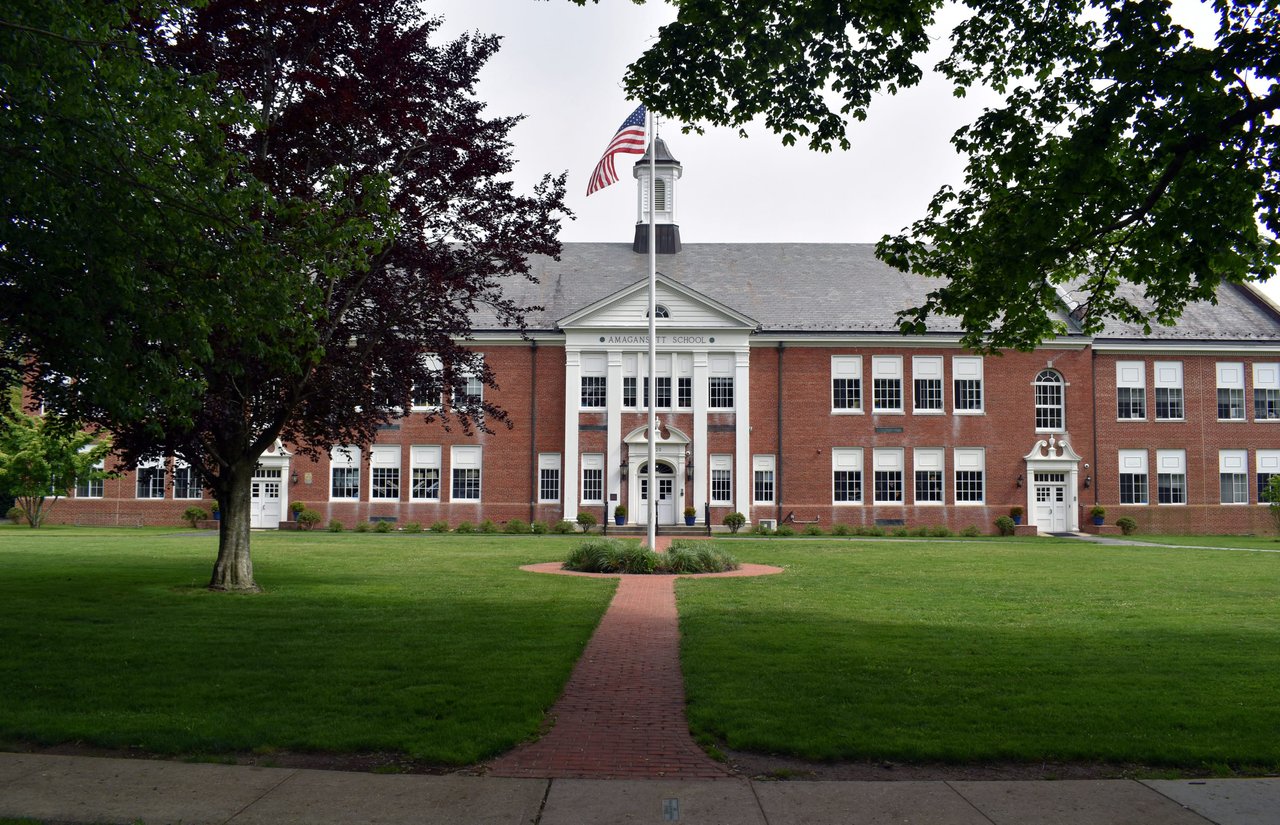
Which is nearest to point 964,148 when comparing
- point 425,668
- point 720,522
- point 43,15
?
point 425,668

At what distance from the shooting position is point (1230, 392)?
43.2m

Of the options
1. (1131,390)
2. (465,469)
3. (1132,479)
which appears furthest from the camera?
(1131,390)

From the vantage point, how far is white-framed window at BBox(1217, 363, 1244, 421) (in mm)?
43156

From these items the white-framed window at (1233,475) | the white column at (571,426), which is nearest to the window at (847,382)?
the white column at (571,426)

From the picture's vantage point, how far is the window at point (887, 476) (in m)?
41.9

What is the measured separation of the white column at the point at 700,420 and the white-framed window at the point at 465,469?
8.68 meters

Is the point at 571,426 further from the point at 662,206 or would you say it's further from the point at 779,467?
the point at 662,206

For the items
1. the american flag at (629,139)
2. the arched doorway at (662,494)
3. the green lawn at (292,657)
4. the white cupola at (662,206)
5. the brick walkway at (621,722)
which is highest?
the white cupola at (662,206)

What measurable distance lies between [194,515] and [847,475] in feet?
84.1

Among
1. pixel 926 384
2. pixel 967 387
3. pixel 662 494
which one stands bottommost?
pixel 662 494

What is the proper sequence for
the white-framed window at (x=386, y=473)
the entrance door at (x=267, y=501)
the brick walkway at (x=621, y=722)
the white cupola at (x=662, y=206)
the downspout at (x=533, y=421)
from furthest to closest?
the white cupola at (x=662, y=206), the entrance door at (x=267, y=501), the white-framed window at (x=386, y=473), the downspout at (x=533, y=421), the brick walkway at (x=621, y=722)

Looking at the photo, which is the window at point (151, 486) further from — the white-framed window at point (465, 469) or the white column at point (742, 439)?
the white column at point (742, 439)

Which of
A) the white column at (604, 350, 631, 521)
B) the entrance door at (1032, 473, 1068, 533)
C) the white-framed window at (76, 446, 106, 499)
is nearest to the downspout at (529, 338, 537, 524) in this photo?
the white column at (604, 350, 631, 521)

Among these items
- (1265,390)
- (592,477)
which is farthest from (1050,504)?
(592,477)
